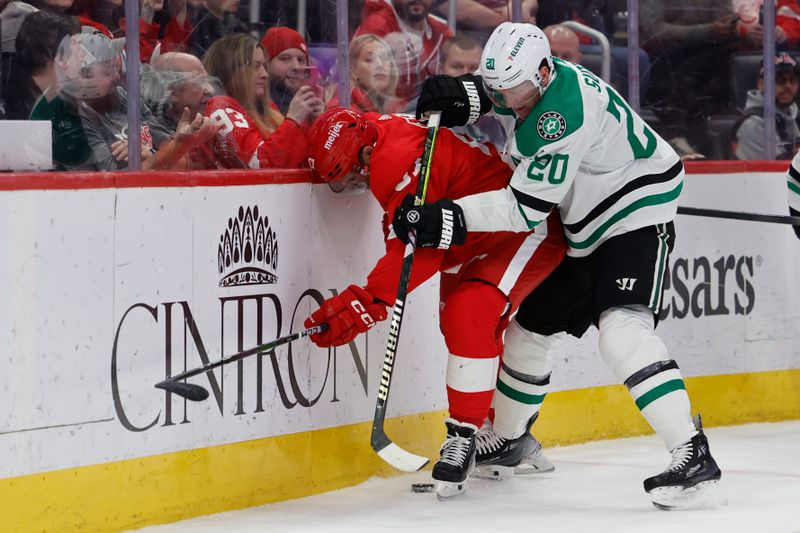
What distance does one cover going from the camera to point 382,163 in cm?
383

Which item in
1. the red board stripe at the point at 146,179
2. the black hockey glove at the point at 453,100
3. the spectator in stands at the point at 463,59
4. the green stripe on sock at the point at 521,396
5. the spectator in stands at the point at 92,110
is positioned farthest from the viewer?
the spectator in stands at the point at 463,59

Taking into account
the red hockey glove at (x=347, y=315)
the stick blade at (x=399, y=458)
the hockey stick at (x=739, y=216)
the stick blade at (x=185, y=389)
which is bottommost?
the stick blade at (x=399, y=458)

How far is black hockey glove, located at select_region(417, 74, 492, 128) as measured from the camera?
3.92m

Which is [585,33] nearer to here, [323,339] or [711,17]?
[711,17]

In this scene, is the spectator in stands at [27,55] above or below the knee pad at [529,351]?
above

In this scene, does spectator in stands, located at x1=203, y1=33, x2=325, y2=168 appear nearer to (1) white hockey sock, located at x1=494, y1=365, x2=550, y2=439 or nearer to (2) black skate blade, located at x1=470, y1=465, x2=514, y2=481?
(1) white hockey sock, located at x1=494, y1=365, x2=550, y2=439

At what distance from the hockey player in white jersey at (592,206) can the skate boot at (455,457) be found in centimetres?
42

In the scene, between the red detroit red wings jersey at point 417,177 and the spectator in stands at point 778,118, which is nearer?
the red detroit red wings jersey at point 417,177

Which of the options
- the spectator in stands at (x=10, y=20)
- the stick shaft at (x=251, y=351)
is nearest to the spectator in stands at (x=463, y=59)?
the stick shaft at (x=251, y=351)

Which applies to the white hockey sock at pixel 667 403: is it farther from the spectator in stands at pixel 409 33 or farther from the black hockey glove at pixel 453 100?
the spectator in stands at pixel 409 33

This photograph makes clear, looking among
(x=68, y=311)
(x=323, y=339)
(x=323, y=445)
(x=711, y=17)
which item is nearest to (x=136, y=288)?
(x=68, y=311)

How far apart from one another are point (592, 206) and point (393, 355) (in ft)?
2.16

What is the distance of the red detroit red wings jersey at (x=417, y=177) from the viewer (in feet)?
12.4

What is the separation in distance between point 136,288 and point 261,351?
376 mm
